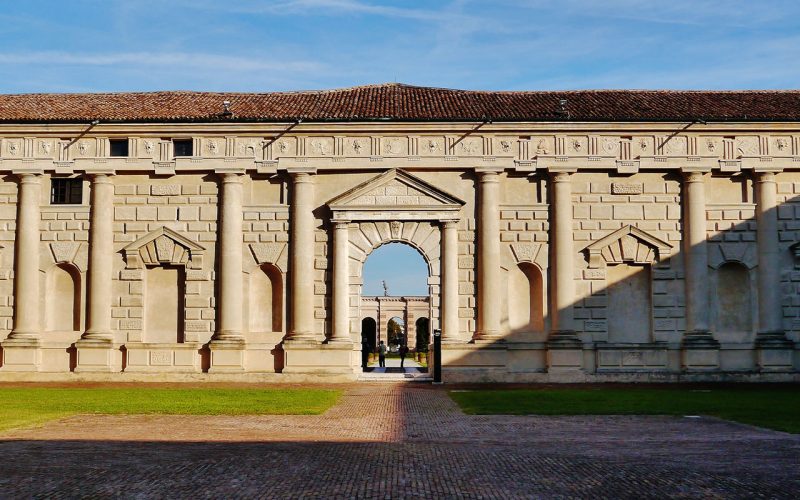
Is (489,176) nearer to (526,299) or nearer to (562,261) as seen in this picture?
(562,261)

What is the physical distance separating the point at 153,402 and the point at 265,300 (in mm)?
8833

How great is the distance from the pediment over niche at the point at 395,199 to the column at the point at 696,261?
722cm

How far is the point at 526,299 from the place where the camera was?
97.0 ft

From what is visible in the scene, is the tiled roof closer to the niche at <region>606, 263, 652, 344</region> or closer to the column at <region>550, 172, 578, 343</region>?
the column at <region>550, 172, 578, 343</region>

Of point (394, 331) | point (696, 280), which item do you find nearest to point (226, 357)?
point (696, 280)

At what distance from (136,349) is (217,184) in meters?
5.79

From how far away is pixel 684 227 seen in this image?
29.5 meters

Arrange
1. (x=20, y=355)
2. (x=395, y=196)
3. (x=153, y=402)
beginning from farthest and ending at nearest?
1. (x=395, y=196)
2. (x=20, y=355)
3. (x=153, y=402)

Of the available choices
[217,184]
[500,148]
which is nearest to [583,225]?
[500,148]

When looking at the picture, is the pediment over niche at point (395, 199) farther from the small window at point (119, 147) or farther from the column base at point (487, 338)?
the small window at point (119, 147)

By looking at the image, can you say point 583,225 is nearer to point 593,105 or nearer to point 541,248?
point 541,248

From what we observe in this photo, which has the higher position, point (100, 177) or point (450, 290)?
point (100, 177)

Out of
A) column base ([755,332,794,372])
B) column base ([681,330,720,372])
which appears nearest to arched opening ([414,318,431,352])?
column base ([681,330,720,372])

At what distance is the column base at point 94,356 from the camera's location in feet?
94.7
